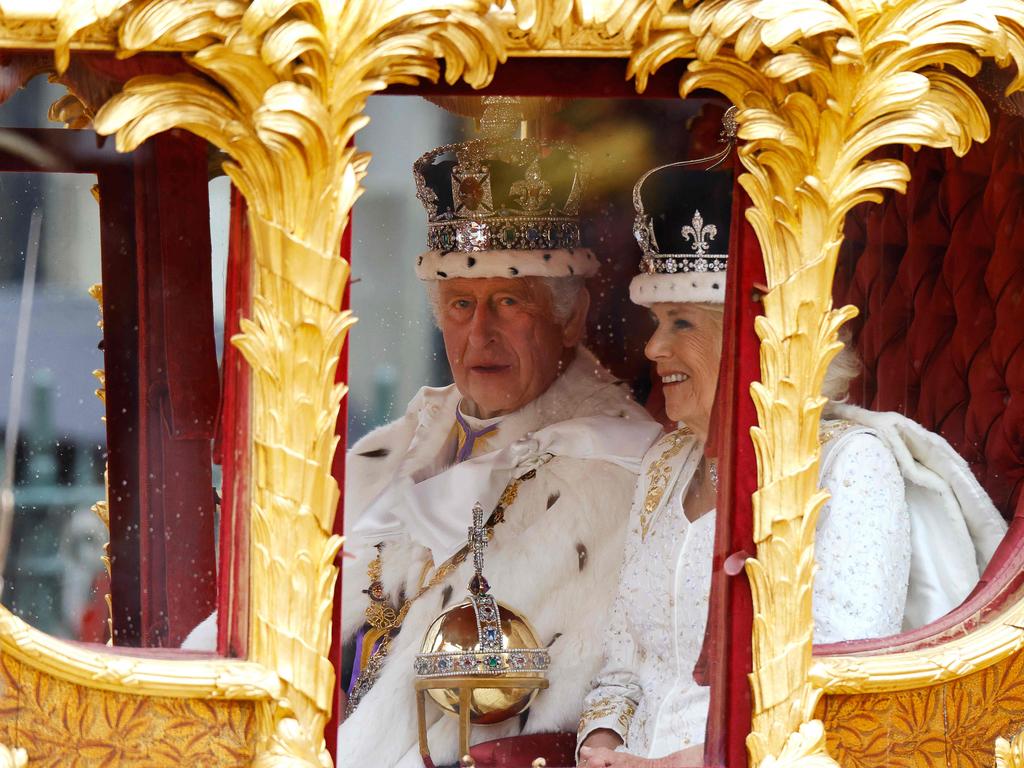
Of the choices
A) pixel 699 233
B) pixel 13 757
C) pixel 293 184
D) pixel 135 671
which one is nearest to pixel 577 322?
pixel 699 233

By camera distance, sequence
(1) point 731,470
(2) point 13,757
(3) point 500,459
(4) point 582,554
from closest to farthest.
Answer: (2) point 13,757 < (1) point 731,470 < (4) point 582,554 < (3) point 500,459

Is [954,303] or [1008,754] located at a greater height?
[954,303]

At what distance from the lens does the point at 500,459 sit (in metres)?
2.95

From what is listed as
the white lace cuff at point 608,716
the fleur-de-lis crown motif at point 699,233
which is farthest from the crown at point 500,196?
the white lace cuff at point 608,716

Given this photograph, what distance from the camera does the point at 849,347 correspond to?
8.64 feet

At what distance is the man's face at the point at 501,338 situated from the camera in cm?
284

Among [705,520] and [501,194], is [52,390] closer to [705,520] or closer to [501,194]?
[501,194]

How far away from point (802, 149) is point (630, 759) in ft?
2.85

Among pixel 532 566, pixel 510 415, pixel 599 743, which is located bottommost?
pixel 599 743

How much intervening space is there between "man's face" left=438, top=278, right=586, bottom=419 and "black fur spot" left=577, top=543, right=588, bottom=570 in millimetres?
266

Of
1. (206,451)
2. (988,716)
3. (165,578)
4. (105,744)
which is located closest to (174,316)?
(206,451)

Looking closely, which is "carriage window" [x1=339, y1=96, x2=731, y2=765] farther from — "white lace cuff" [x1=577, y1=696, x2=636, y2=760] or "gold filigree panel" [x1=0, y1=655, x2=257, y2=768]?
"gold filigree panel" [x1=0, y1=655, x2=257, y2=768]

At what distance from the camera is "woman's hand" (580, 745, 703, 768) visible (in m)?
2.35

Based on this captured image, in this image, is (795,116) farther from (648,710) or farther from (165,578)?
(165,578)
